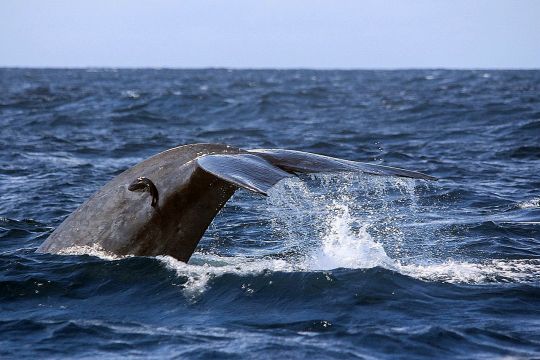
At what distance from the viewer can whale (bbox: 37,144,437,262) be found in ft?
22.0

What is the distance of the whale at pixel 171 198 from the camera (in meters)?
6.70

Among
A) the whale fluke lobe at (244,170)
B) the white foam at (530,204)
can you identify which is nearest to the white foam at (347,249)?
the whale fluke lobe at (244,170)

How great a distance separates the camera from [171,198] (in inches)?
272

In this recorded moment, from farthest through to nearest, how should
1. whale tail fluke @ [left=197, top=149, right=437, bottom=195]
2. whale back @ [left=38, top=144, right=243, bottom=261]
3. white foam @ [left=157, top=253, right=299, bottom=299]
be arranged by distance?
white foam @ [left=157, top=253, right=299, bottom=299]
whale back @ [left=38, top=144, right=243, bottom=261]
whale tail fluke @ [left=197, top=149, right=437, bottom=195]

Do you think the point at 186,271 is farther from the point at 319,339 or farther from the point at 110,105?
the point at 110,105

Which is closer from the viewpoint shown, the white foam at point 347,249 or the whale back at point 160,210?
the whale back at point 160,210

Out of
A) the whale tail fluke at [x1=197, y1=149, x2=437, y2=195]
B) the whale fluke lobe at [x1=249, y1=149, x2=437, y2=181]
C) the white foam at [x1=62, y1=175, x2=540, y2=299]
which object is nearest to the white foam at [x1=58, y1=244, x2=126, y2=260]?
the white foam at [x1=62, y1=175, x2=540, y2=299]

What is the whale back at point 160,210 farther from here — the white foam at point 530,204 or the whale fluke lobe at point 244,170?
Result: the white foam at point 530,204

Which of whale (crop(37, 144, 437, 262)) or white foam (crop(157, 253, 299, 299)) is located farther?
white foam (crop(157, 253, 299, 299))

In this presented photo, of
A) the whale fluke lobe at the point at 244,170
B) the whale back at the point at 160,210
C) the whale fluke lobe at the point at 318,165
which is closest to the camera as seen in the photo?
the whale fluke lobe at the point at 244,170

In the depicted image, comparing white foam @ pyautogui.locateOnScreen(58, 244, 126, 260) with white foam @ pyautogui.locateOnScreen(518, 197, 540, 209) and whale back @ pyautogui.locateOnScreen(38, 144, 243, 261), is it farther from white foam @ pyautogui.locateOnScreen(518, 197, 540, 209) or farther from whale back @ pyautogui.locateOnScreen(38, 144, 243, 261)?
white foam @ pyautogui.locateOnScreen(518, 197, 540, 209)

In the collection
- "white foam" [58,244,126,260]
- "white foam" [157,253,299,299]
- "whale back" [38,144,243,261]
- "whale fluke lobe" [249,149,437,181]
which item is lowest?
"white foam" [157,253,299,299]

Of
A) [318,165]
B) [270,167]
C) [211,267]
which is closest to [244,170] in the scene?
[270,167]

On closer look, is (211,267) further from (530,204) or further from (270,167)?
(530,204)
